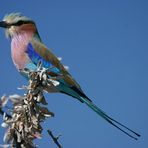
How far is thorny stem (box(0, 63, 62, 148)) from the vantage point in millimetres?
1515

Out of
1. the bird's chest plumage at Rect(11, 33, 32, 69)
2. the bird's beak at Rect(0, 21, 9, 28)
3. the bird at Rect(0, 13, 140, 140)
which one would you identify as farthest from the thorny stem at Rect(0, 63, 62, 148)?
the bird's beak at Rect(0, 21, 9, 28)

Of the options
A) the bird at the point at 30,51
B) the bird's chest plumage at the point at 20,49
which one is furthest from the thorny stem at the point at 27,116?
the bird's chest plumage at the point at 20,49

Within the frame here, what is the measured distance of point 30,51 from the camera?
21.0 feet

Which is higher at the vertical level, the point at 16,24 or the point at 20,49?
the point at 16,24

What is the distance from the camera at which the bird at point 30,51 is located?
557cm

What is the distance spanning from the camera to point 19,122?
1.57m

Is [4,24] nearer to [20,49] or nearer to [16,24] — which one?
[16,24]

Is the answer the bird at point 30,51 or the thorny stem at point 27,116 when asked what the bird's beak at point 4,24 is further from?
the thorny stem at point 27,116

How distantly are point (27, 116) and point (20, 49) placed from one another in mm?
4973

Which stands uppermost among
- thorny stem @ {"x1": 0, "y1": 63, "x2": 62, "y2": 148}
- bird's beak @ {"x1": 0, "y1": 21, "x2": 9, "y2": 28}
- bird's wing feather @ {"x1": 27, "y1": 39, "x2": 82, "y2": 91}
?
bird's beak @ {"x1": 0, "y1": 21, "x2": 9, "y2": 28}

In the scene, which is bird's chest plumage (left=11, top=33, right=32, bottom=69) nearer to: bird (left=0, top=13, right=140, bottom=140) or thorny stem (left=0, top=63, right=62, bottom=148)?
bird (left=0, top=13, right=140, bottom=140)

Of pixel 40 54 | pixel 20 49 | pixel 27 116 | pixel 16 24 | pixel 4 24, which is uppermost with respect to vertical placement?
pixel 16 24

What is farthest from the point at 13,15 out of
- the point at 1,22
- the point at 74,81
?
the point at 74,81

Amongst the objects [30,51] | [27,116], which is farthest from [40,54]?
[27,116]
